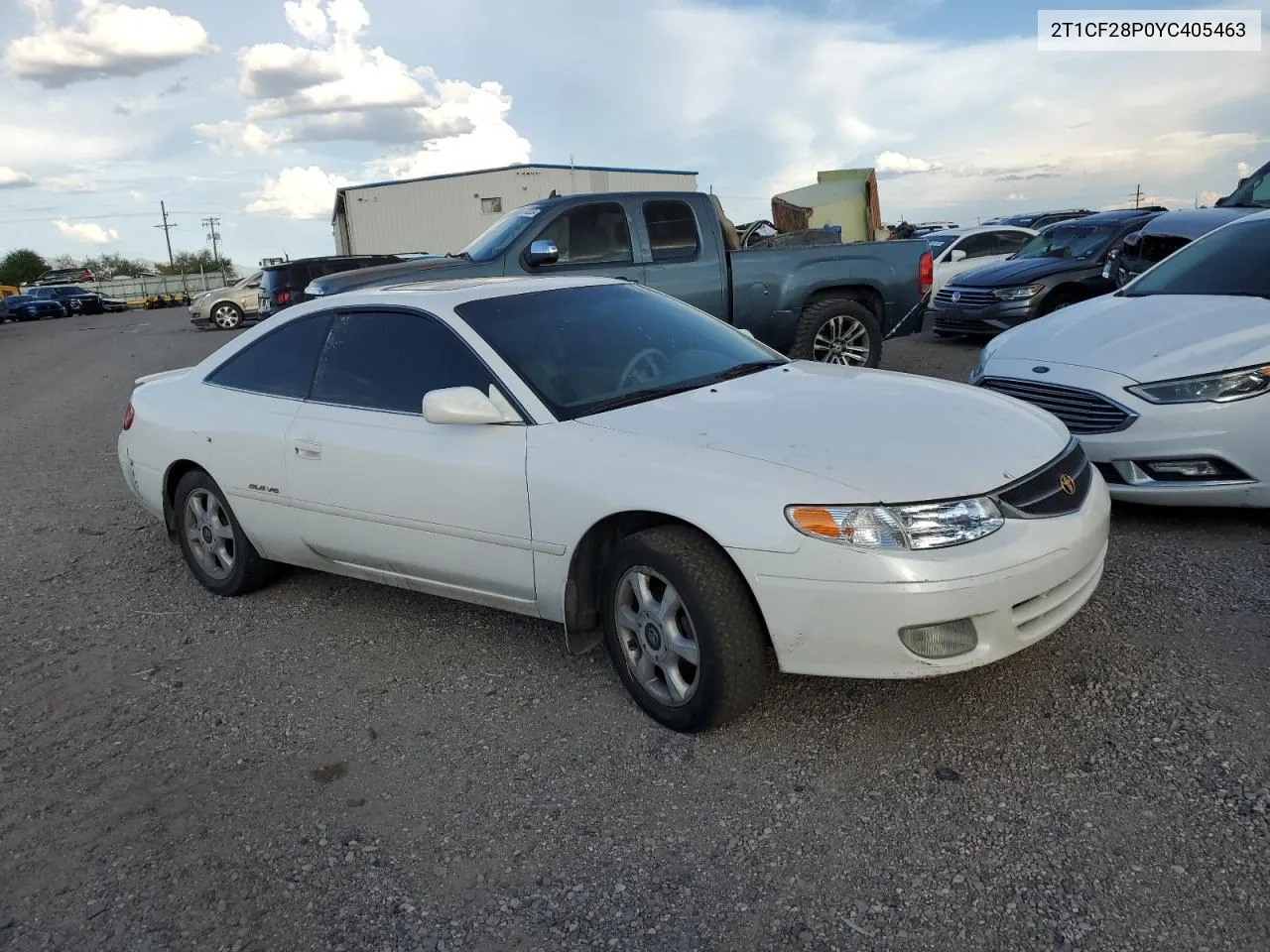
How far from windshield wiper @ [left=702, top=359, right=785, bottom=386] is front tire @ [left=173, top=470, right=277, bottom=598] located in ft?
7.68

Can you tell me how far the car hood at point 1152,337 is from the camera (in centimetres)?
490

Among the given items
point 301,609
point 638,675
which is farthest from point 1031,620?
point 301,609

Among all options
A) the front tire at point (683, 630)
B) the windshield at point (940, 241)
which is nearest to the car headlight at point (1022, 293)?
the windshield at point (940, 241)

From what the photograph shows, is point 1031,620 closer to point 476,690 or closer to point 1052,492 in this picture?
point 1052,492

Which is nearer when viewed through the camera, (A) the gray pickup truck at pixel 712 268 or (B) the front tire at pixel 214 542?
(B) the front tire at pixel 214 542

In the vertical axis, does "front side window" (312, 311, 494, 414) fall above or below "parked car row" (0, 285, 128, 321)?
below

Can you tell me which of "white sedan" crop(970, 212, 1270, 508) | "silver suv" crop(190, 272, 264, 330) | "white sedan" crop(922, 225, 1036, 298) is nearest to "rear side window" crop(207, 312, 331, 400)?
"white sedan" crop(970, 212, 1270, 508)

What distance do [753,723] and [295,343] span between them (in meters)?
2.70

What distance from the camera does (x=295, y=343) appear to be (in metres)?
4.62

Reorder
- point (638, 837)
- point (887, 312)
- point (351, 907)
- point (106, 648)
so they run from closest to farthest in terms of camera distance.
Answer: point (351, 907) < point (638, 837) < point (106, 648) < point (887, 312)

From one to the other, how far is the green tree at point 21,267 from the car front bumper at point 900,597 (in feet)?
339

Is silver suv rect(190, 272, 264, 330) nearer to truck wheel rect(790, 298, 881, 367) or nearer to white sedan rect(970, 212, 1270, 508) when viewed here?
truck wheel rect(790, 298, 881, 367)

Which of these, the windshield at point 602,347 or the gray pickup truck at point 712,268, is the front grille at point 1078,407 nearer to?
the windshield at point 602,347

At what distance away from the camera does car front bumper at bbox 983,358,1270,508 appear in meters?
4.66
